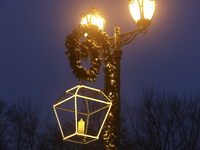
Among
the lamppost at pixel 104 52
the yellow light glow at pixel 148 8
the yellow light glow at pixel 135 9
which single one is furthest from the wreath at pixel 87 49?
the yellow light glow at pixel 148 8

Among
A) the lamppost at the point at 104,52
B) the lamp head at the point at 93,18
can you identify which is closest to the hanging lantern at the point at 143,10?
the lamppost at the point at 104,52

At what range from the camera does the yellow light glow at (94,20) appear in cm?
657

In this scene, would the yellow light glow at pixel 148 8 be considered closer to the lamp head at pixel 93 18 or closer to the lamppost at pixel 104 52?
the lamppost at pixel 104 52

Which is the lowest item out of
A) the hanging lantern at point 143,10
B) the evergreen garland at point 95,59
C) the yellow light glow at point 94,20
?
the evergreen garland at point 95,59

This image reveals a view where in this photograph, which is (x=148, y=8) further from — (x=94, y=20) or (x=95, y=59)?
(x=95, y=59)

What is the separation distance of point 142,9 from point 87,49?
5.01 feet

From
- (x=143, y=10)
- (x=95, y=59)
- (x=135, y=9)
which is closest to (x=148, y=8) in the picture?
(x=143, y=10)

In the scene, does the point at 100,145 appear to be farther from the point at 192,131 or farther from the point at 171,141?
the point at 192,131

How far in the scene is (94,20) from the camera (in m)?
6.59

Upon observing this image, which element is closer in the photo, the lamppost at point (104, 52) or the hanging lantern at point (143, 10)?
the lamppost at point (104, 52)

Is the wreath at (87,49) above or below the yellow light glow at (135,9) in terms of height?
below

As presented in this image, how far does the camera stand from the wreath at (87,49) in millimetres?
5777

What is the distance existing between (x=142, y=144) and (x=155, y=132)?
5.66 feet

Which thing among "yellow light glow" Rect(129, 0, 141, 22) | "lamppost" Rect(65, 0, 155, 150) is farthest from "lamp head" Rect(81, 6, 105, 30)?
"yellow light glow" Rect(129, 0, 141, 22)
